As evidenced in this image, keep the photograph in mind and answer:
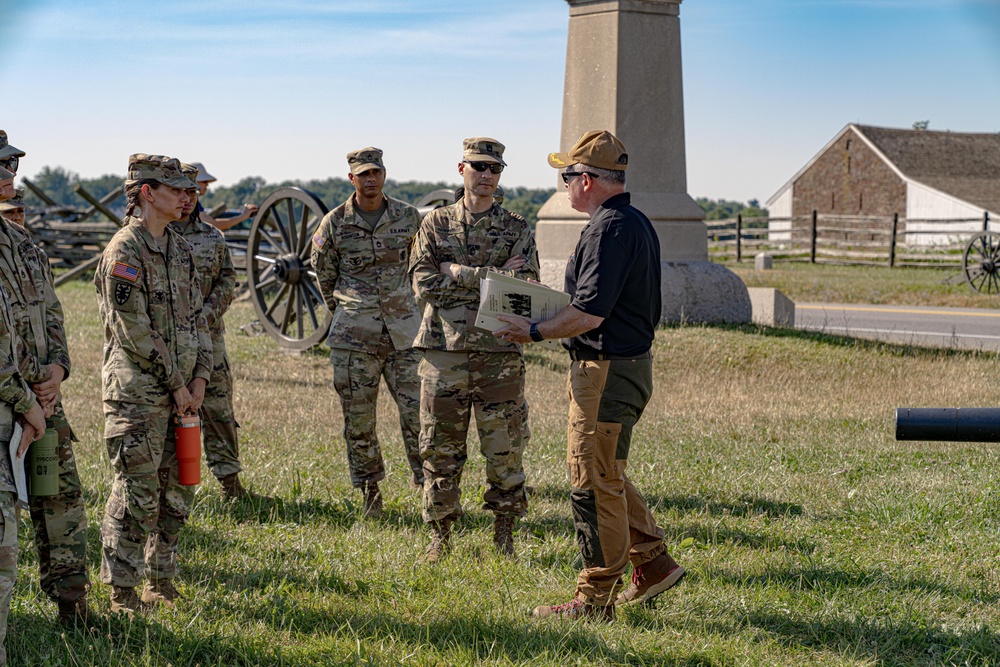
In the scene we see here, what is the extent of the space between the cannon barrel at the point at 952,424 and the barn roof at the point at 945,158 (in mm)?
42155

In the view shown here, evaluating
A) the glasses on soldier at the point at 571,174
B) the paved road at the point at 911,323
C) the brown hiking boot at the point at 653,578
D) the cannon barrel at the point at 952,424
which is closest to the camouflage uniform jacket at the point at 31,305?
the glasses on soldier at the point at 571,174

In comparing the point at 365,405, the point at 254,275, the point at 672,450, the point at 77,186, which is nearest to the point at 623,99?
the point at 254,275

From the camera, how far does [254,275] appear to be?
39.1 feet

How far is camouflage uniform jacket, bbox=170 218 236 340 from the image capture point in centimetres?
590

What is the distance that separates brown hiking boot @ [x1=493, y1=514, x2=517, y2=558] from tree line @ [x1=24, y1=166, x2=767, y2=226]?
1597 centimetres

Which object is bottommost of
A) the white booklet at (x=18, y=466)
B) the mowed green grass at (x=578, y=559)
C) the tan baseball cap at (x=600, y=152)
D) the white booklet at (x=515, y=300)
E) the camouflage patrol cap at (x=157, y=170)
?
the mowed green grass at (x=578, y=559)

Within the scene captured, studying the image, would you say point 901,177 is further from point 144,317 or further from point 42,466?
point 42,466

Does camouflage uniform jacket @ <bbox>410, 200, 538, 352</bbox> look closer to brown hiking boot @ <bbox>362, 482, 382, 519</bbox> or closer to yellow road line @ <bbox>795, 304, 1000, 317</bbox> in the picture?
brown hiking boot @ <bbox>362, 482, 382, 519</bbox>

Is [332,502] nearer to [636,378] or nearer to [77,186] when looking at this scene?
[636,378]

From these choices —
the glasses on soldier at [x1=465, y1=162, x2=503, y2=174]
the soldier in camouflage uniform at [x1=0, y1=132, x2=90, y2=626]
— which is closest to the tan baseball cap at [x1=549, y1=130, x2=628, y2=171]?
the glasses on soldier at [x1=465, y1=162, x2=503, y2=174]

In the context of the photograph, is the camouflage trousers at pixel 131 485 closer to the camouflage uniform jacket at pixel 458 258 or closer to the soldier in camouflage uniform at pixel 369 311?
the camouflage uniform jacket at pixel 458 258

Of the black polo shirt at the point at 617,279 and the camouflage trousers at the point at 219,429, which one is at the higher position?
the black polo shirt at the point at 617,279

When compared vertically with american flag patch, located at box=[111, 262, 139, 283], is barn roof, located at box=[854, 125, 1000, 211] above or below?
above

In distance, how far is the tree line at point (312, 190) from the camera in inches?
1727
